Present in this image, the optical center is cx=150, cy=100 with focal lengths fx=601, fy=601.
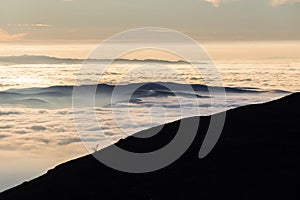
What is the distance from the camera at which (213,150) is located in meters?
50.7

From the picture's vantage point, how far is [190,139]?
5619 centimetres

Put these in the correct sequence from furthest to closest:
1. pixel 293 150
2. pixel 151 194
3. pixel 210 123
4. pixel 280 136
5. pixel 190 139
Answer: pixel 210 123, pixel 190 139, pixel 280 136, pixel 293 150, pixel 151 194

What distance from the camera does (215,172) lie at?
46.3 metres

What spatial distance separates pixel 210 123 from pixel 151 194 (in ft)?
58.3

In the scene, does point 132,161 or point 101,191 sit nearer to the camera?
point 101,191

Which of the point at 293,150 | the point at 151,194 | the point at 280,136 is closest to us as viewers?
the point at 151,194

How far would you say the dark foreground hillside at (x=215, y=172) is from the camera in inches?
1688

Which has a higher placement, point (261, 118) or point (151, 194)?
point (261, 118)

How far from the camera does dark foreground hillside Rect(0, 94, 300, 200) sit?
141 ft

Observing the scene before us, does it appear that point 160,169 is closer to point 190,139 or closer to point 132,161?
point 132,161

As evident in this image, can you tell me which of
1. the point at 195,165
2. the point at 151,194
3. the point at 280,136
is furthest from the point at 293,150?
the point at 151,194

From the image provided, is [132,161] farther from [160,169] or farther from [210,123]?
[210,123]

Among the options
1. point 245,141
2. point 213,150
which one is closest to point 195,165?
point 213,150

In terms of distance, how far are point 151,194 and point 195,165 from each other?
606 cm
